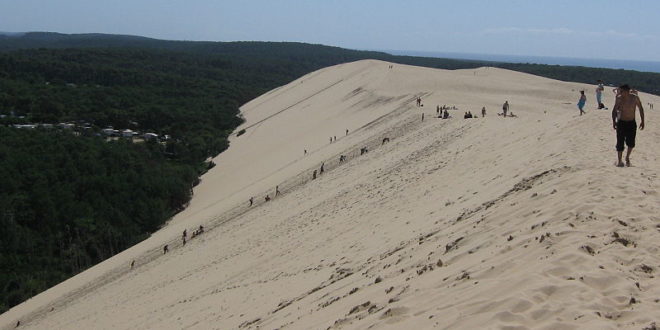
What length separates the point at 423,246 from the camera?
795cm

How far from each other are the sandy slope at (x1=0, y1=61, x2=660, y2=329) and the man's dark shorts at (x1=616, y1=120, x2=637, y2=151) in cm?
37

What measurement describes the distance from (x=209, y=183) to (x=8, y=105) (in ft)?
114

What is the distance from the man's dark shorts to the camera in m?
→ 8.89

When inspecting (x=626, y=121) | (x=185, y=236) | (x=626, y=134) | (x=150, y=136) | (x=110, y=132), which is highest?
(x=626, y=121)

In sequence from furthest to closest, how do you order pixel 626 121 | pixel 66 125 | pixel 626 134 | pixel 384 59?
pixel 384 59
pixel 66 125
pixel 626 121
pixel 626 134

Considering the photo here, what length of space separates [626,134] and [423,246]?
12.6ft

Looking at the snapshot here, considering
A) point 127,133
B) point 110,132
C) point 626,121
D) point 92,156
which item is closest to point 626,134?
point 626,121

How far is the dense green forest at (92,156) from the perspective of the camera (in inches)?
1045

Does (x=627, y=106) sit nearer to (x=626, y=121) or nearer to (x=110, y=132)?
(x=626, y=121)

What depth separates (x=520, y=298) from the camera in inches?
191

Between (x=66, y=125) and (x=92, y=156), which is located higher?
(x=92, y=156)

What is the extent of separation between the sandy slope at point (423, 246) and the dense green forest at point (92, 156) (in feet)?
24.7

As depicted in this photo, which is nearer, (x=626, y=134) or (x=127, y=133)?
(x=626, y=134)

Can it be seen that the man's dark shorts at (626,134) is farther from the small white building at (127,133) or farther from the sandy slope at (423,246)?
the small white building at (127,133)
